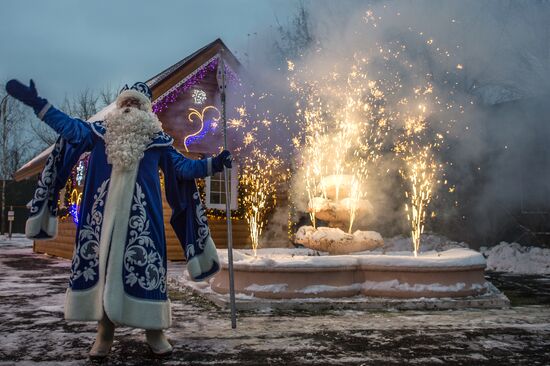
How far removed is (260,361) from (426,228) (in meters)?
12.5

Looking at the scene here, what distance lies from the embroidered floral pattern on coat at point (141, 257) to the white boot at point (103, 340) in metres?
Answer: 0.36

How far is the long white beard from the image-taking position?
3848mm

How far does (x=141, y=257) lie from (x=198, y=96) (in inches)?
382

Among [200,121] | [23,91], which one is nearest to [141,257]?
[23,91]

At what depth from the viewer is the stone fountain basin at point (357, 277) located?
603 cm

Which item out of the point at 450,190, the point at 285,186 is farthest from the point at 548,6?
the point at 285,186

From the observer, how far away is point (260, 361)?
11.5ft

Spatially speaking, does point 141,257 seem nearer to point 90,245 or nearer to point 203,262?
point 90,245

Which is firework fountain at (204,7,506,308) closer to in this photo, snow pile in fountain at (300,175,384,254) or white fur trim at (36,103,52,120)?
snow pile in fountain at (300,175,384,254)

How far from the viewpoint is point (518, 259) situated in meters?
11.5

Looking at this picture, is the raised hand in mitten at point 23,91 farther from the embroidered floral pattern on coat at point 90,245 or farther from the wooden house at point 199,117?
the wooden house at point 199,117

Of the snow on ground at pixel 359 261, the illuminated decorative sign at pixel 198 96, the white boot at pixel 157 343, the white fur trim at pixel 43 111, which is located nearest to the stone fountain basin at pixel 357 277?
the snow on ground at pixel 359 261

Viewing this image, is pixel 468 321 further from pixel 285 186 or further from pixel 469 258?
pixel 285 186

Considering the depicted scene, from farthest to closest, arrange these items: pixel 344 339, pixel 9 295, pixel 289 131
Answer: pixel 289 131 < pixel 9 295 < pixel 344 339
